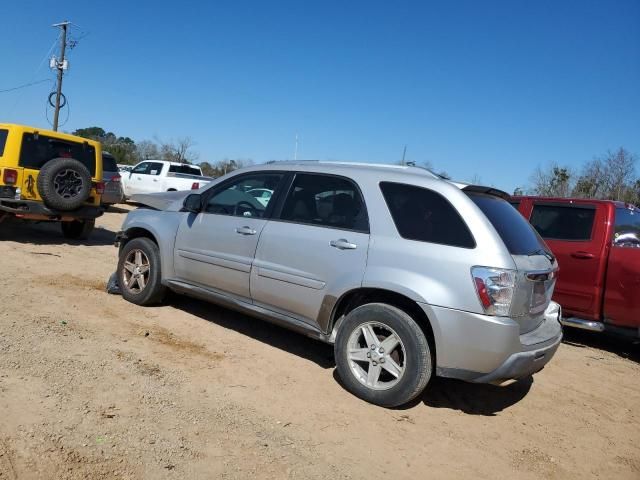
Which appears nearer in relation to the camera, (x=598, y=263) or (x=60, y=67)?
(x=598, y=263)

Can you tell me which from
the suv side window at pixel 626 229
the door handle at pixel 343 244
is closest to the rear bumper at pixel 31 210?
the door handle at pixel 343 244

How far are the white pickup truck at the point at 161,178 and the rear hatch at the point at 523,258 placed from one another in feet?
47.7

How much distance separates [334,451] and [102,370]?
6.25 feet

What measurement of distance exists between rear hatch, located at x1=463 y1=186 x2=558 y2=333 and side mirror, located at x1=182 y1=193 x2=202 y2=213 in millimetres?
2673

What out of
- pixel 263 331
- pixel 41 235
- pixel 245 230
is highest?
pixel 245 230

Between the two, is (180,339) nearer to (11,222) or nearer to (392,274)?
(392,274)

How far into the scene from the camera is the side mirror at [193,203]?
17.8 ft

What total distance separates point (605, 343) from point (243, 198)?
5.16 metres

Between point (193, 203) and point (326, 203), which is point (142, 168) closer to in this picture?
point (193, 203)

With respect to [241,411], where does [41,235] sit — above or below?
above

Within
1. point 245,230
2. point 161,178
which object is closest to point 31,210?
point 245,230

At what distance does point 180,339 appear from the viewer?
16.6 feet

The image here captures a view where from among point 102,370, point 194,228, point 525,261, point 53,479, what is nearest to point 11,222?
point 194,228

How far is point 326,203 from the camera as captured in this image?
4.61 m
